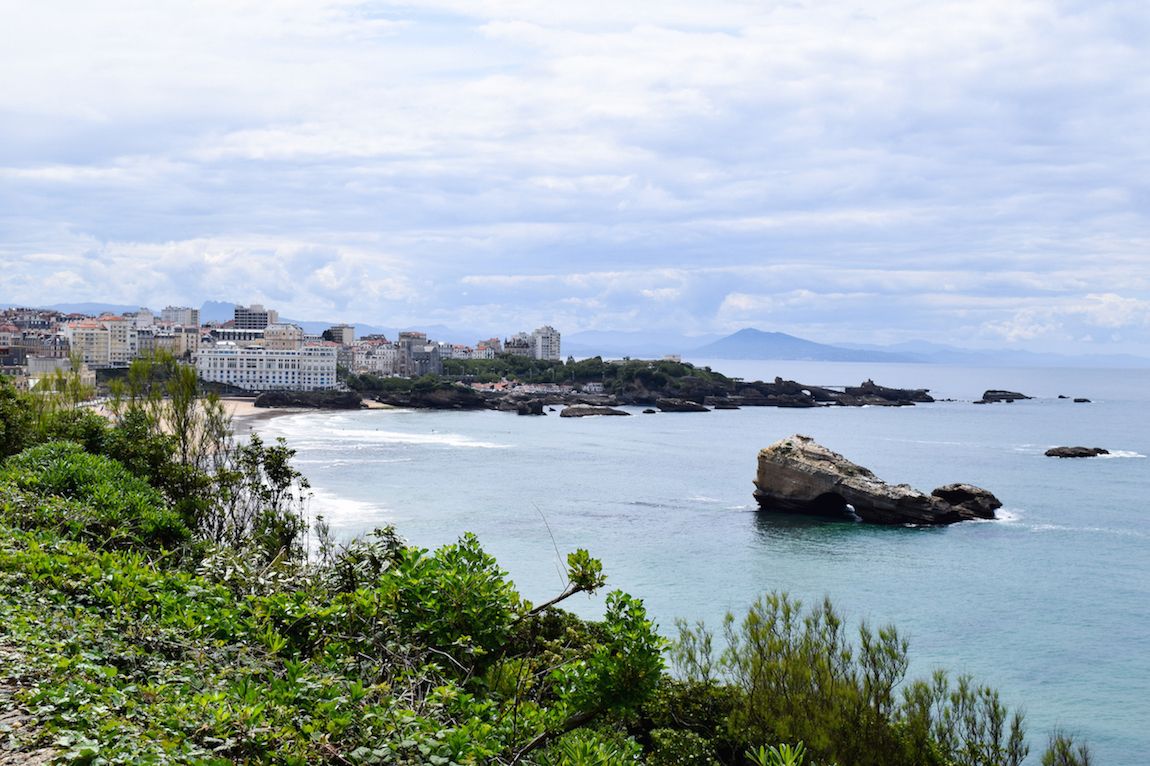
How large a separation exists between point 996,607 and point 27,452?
2392cm

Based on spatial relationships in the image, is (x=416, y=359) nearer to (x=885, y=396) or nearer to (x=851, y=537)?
(x=885, y=396)

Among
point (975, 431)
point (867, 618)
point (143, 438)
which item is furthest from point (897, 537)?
point (975, 431)

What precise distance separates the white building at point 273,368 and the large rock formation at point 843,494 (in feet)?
274

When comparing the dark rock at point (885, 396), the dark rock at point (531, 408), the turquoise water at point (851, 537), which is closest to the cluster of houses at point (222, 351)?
the dark rock at point (531, 408)

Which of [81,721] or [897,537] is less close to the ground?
[81,721]

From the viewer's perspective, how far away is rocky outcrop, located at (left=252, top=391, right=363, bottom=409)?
308ft

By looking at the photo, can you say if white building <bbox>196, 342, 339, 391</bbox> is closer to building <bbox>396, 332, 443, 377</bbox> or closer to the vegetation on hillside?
building <bbox>396, 332, 443, 377</bbox>

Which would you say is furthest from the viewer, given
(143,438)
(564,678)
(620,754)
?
(143,438)

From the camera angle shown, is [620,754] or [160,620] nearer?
[620,754]

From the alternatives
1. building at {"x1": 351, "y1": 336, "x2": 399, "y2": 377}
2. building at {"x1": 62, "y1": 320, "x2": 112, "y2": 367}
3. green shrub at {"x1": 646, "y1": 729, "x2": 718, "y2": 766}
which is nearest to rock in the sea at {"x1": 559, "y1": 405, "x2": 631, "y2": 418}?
building at {"x1": 351, "y1": 336, "x2": 399, "y2": 377}

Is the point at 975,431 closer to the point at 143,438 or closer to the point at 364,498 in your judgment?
the point at 364,498

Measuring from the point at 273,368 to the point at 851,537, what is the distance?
94811 millimetres

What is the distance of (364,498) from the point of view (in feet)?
126

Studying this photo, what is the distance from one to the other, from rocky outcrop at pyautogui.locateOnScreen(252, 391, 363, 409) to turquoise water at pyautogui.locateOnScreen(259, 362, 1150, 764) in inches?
1023
